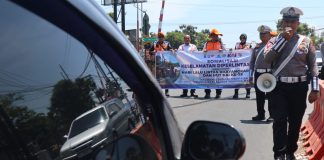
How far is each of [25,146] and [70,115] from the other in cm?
19

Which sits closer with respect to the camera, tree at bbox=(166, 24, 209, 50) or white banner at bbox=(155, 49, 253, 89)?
white banner at bbox=(155, 49, 253, 89)

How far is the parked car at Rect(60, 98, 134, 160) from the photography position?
66.6 inches

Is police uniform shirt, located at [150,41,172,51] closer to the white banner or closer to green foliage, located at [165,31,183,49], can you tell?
the white banner

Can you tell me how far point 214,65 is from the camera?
47.1ft

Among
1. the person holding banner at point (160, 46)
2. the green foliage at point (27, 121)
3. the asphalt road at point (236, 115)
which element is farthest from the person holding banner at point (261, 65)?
the green foliage at point (27, 121)

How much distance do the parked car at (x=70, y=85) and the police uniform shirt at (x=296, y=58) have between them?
13.3 feet

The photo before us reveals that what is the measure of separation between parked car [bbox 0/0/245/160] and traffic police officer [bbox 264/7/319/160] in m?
4.03

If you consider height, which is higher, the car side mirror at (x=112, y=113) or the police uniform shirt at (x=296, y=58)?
the police uniform shirt at (x=296, y=58)

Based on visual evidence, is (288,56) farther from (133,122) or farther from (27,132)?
(27,132)

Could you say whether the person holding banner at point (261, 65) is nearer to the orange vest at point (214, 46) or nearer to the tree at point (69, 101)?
the orange vest at point (214, 46)

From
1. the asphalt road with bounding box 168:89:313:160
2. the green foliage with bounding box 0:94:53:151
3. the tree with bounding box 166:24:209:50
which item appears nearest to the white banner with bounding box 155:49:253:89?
the asphalt road with bounding box 168:89:313:160

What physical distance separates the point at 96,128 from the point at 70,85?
18 cm

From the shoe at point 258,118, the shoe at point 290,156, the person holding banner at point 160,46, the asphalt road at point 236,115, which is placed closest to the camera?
the shoe at point 290,156

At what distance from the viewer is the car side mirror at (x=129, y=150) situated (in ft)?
5.88
